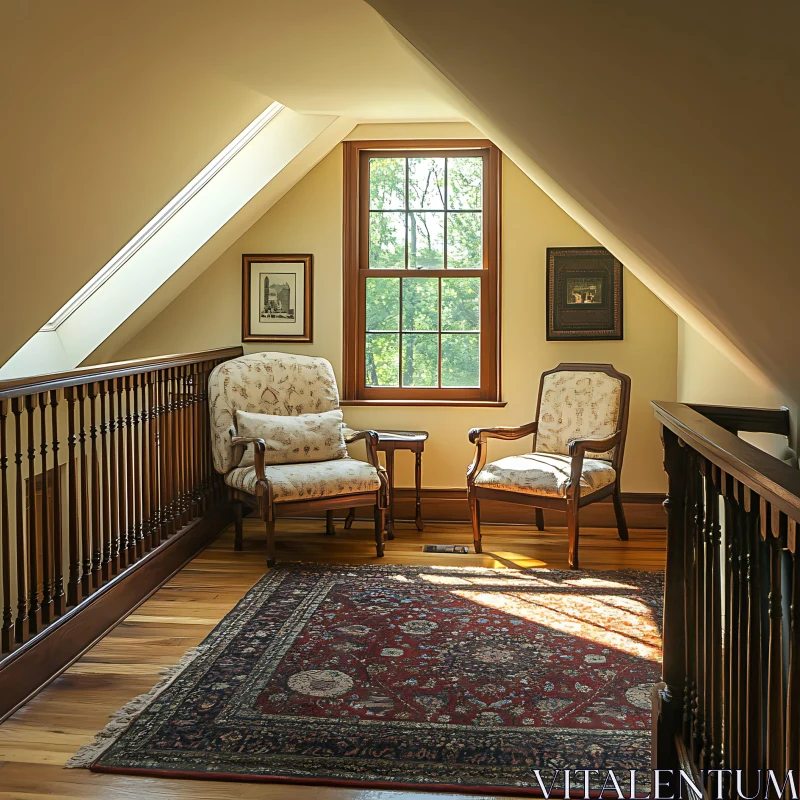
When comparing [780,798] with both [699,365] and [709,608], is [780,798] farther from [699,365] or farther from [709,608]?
[699,365]

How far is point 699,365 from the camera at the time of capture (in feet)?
14.8

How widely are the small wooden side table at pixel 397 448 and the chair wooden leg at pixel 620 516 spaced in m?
1.18

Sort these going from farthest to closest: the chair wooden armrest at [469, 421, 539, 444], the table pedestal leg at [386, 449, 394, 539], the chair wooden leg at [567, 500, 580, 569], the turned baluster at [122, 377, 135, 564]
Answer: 1. the table pedestal leg at [386, 449, 394, 539]
2. the chair wooden armrest at [469, 421, 539, 444]
3. the chair wooden leg at [567, 500, 580, 569]
4. the turned baluster at [122, 377, 135, 564]

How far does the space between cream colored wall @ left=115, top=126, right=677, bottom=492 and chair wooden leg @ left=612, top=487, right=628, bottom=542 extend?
44 cm

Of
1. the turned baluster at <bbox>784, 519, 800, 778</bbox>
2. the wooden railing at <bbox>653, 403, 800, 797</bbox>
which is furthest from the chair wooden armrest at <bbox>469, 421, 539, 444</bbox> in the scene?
the turned baluster at <bbox>784, 519, 800, 778</bbox>

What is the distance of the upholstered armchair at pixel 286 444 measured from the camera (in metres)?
4.54

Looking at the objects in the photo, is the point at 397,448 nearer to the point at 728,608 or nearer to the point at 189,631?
the point at 189,631

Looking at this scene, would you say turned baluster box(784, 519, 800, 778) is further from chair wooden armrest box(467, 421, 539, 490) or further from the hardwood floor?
chair wooden armrest box(467, 421, 539, 490)

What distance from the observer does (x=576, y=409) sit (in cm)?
514

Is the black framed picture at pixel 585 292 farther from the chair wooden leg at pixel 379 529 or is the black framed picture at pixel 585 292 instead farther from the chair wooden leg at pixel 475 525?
the chair wooden leg at pixel 379 529

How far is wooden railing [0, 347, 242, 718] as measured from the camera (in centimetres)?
298

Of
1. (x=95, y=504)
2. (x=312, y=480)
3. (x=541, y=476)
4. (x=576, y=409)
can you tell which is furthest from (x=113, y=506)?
(x=576, y=409)

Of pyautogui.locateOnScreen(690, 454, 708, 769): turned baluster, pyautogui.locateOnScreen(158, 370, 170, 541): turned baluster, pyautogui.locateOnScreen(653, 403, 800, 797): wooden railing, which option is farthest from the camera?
pyautogui.locateOnScreen(158, 370, 170, 541): turned baluster

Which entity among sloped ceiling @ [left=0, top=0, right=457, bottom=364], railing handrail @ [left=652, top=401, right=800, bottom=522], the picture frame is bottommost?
railing handrail @ [left=652, top=401, right=800, bottom=522]
